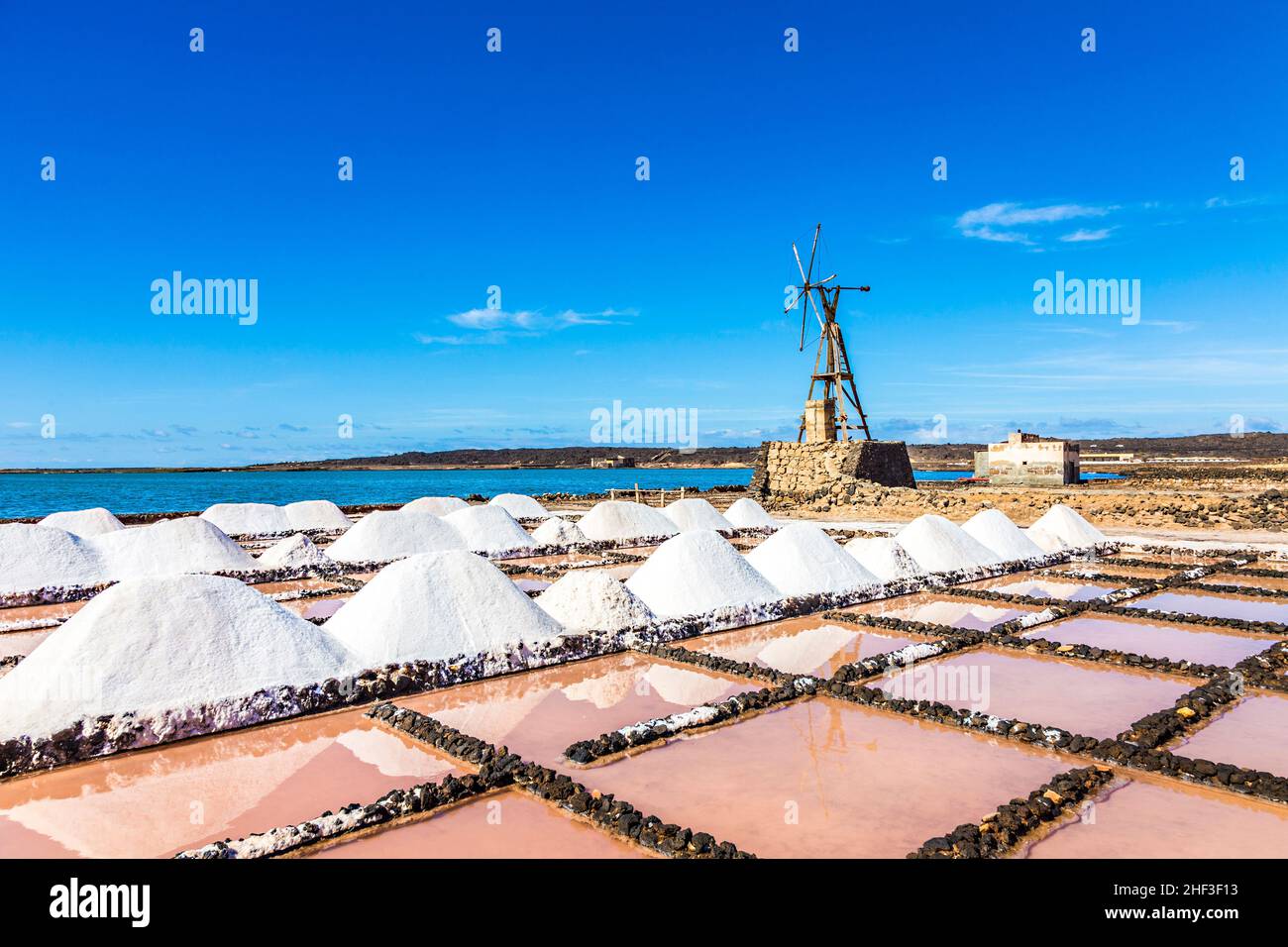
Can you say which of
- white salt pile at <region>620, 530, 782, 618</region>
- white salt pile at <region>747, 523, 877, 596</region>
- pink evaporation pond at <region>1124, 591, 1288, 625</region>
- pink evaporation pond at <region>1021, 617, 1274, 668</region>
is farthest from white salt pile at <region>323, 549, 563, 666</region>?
pink evaporation pond at <region>1124, 591, 1288, 625</region>

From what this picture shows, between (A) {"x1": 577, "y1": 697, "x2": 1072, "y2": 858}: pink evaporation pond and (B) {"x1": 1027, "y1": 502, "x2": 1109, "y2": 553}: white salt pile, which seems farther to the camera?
(B) {"x1": 1027, "y1": 502, "x2": 1109, "y2": 553}: white salt pile

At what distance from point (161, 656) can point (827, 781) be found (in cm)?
384

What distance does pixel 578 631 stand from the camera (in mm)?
6348

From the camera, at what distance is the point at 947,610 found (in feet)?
26.0

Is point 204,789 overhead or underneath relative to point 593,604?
underneath

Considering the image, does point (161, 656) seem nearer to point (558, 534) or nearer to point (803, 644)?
point (803, 644)

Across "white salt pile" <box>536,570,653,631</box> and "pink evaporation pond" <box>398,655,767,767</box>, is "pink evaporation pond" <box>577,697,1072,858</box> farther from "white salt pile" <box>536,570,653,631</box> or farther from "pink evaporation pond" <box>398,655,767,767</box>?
"white salt pile" <box>536,570,653,631</box>

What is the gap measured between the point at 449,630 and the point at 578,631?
3.44 ft

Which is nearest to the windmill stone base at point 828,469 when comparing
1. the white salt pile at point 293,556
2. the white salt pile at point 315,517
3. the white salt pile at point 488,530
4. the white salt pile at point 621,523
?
the white salt pile at point 621,523

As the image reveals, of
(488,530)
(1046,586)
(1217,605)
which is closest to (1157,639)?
(1217,605)

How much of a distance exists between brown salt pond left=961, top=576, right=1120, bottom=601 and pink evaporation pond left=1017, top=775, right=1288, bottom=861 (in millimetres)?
5375

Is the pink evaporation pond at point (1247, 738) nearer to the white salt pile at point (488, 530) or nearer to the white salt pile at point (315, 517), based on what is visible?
the white salt pile at point (488, 530)

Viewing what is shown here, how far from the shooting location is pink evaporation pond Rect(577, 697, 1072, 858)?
306cm

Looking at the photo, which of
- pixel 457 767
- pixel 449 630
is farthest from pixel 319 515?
pixel 457 767
